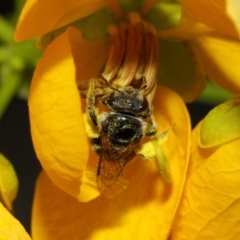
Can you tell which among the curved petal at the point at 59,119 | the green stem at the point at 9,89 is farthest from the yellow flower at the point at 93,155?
the green stem at the point at 9,89

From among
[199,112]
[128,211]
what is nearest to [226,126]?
[128,211]

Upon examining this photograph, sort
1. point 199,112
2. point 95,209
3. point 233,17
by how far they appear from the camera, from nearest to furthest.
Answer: point 233,17 → point 95,209 → point 199,112

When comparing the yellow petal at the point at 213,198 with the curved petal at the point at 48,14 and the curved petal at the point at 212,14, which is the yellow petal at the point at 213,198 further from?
the curved petal at the point at 48,14

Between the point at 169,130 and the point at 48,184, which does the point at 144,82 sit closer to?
the point at 169,130

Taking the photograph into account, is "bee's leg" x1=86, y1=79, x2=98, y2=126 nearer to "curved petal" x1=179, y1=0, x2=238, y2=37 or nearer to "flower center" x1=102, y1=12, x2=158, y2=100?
"flower center" x1=102, y1=12, x2=158, y2=100

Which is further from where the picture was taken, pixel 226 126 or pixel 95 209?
pixel 95 209
